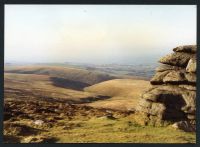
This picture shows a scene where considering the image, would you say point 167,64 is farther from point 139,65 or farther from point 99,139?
point 139,65

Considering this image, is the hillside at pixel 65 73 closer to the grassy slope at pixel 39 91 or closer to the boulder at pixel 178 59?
the grassy slope at pixel 39 91

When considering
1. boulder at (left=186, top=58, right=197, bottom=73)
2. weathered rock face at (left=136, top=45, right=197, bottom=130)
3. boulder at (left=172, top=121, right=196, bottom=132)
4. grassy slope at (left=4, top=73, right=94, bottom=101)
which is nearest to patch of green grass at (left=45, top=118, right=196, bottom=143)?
boulder at (left=172, top=121, right=196, bottom=132)

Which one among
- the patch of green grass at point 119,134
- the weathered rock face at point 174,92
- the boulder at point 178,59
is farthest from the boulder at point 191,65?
the patch of green grass at point 119,134

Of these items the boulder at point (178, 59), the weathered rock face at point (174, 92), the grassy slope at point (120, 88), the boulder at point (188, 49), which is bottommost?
the grassy slope at point (120, 88)

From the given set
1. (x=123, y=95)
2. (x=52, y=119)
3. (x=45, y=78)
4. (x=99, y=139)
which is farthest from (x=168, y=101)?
(x=45, y=78)

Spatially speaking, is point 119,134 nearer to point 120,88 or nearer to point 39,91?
point 39,91

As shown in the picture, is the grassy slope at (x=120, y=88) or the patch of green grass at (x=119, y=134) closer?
the patch of green grass at (x=119, y=134)

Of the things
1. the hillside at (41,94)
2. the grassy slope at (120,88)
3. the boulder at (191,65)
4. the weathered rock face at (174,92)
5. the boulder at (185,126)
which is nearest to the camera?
the boulder at (185,126)

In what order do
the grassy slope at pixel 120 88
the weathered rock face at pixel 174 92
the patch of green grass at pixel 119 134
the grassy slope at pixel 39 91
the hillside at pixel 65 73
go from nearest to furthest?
the patch of green grass at pixel 119 134 → the weathered rock face at pixel 174 92 → the grassy slope at pixel 39 91 → the grassy slope at pixel 120 88 → the hillside at pixel 65 73
